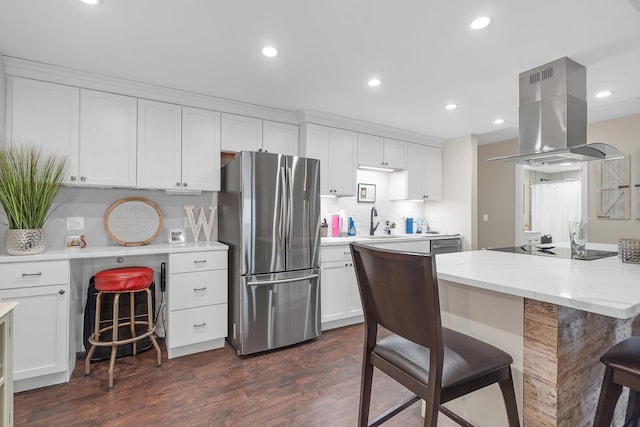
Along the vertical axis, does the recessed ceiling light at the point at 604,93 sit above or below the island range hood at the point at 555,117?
above

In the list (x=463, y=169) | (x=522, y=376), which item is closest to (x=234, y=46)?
(x=522, y=376)

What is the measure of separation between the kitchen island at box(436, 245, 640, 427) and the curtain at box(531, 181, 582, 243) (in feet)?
15.7

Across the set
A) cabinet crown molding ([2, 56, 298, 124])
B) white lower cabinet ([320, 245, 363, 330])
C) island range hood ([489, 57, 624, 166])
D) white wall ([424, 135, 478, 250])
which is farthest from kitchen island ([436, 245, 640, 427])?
white wall ([424, 135, 478, 250])

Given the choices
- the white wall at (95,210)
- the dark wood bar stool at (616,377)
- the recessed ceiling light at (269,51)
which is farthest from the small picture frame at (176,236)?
the dark wood bar stool at (616,377)

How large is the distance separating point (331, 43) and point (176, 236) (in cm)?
228

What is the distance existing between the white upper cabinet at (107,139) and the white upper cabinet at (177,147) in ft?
0.25

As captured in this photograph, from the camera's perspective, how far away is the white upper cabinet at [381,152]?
3.92 m

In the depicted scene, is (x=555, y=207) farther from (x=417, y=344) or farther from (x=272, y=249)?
(x=417, y=344)

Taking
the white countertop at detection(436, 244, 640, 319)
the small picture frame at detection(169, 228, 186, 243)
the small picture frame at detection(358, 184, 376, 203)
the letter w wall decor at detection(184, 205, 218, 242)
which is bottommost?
the white countertop at detection(436, 244, 640, 319)

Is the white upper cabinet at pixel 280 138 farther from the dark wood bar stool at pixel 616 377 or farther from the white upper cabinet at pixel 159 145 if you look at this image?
the dark wood bar stool at pixel 616 377

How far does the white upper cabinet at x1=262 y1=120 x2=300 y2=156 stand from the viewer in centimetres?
333

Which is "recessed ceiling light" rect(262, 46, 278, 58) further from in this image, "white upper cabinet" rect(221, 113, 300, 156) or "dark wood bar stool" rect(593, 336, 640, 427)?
"dark wood bar stool" rect(593, 336, 640, 427)

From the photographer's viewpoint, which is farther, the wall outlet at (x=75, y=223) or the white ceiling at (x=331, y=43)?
the wall outlet at (x=75, y=223)

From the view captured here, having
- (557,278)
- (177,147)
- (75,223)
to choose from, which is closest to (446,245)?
(557,278)
